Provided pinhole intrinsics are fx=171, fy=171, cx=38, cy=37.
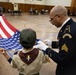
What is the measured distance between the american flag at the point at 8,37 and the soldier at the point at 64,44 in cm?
139

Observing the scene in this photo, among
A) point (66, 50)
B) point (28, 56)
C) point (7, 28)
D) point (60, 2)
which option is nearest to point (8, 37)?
point (7, 28)

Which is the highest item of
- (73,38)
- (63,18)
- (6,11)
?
(63,18)

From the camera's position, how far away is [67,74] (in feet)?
5.19

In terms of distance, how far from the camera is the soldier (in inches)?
55.8

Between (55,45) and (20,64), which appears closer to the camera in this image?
(20,64)

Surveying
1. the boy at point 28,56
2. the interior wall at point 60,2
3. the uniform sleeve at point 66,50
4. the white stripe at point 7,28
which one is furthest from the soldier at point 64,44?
the interior wall at point 60,2

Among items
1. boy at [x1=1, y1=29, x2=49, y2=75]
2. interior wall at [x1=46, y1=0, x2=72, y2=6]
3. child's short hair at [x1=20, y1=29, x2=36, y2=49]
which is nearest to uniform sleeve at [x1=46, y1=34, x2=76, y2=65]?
boy at [x1=1, y1=29, x2=49, y2=75]

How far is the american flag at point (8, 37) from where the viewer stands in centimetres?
294

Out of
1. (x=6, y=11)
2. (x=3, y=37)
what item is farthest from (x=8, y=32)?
(x=6, y=11)

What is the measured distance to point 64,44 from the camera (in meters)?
1.44

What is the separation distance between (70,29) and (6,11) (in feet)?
25.2

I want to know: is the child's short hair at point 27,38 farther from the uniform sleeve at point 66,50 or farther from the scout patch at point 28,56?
the uniform sleeve at point 66,50

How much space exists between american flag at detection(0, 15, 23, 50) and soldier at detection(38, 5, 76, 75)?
4.57ft

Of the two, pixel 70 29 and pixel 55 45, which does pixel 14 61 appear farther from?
pixel 55 45
